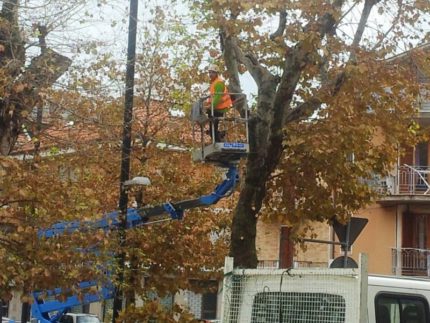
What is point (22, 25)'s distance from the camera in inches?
541

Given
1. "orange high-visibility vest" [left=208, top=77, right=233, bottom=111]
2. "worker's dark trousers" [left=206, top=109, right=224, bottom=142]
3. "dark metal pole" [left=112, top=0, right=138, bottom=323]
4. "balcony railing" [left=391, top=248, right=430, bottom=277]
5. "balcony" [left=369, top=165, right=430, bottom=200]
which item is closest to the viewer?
"worker's dark trousers" [left=206, top=109, right=224, bottom=142]

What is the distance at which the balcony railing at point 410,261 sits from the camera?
35.0 meters

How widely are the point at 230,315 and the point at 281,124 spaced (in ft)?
16.1

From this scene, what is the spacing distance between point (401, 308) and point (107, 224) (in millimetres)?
4750

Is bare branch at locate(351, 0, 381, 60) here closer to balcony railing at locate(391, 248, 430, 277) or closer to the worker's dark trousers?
the worker's dark trousers

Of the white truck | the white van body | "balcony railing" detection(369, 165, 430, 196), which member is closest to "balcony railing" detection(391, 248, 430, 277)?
"balcony railing" detection(369, 165, 430, 196)

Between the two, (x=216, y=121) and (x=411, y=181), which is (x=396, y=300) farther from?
(x=411, y=181)

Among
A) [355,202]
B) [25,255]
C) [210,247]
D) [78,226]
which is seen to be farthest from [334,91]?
[210,247]

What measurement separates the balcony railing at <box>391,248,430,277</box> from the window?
2394 centimetres

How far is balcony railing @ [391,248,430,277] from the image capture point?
34969 mm

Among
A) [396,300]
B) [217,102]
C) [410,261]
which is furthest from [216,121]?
[410,261]

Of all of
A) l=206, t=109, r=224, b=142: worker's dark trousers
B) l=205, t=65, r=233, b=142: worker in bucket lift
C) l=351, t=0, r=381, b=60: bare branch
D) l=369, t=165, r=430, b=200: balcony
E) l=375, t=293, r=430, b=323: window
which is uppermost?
l=369, t=165, r=430, b=200: balcony

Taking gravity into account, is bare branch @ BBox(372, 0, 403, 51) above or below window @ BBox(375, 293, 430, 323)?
above

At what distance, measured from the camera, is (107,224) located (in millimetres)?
13766
